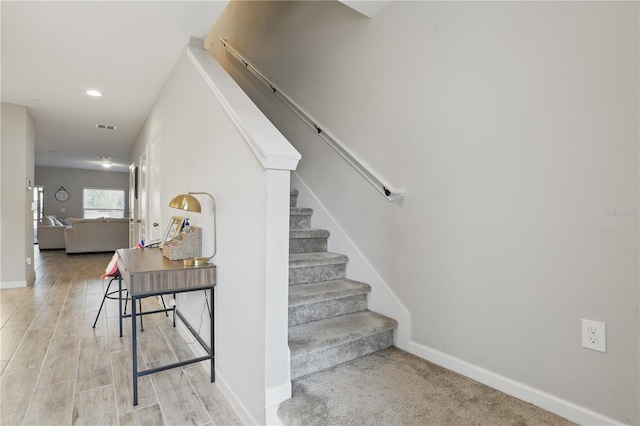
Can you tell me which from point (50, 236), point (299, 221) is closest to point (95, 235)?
point (50, 236)

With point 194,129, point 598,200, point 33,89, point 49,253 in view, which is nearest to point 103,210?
point 49,253

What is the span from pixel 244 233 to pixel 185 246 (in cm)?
71

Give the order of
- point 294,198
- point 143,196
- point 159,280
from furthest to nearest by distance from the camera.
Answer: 1. point 143,196
2. point 294,198
3. point 159,280

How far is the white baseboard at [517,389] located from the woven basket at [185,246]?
1.58m

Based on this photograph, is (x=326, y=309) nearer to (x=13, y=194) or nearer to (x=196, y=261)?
(x=196, y=261)

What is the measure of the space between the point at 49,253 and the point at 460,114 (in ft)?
32.1

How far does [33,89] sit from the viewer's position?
3809 millimetres

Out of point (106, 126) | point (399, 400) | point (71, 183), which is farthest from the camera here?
→ point (71, 183)

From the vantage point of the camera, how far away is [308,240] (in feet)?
9.18

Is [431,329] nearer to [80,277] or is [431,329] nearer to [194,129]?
[194,129]

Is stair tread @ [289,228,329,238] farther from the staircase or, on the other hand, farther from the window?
the window

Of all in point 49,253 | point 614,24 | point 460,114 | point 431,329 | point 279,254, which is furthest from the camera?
point 49,253

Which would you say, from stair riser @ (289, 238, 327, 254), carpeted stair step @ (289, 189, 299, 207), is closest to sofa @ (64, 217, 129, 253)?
carpeted stair step @ (289, 189, 299, 207)

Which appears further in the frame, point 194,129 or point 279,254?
point 194,129
